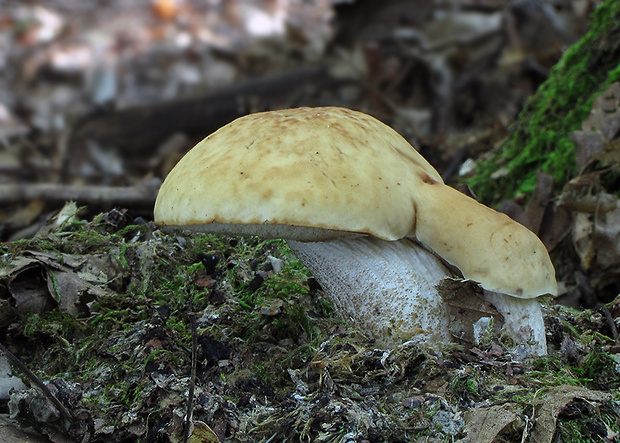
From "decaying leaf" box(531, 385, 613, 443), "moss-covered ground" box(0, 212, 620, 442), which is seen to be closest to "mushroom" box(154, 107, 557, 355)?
"moss-covered ground" box(0, 212, 620, 442)

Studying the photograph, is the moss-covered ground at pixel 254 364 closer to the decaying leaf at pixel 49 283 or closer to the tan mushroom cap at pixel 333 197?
the decaying leaf at pixel 49 283

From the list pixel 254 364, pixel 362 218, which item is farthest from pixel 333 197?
pixel 254 364

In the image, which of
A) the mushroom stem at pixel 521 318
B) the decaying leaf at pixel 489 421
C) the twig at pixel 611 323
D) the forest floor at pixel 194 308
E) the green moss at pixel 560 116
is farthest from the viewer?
the green moss at pixel 560 116

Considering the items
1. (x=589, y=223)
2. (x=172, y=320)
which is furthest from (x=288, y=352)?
(x=589, y=223)

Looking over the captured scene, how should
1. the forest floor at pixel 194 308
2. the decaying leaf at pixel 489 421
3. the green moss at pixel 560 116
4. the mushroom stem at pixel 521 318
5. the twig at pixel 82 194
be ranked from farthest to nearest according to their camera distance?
1. the twig at pixel 82 194
2. the green moss at pixel 560 116
3. the mushroom stem at pixel 521 318
4. the forest floor at pixel 194 308
5. the decaying leaf at pixel 489 421

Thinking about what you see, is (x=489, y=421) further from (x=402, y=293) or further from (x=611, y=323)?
(x=611, y=323)

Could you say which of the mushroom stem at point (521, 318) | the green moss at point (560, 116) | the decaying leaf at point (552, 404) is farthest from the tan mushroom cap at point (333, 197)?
the green moss at point (560, 116)

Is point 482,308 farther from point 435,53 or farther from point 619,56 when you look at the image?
point 435,53
